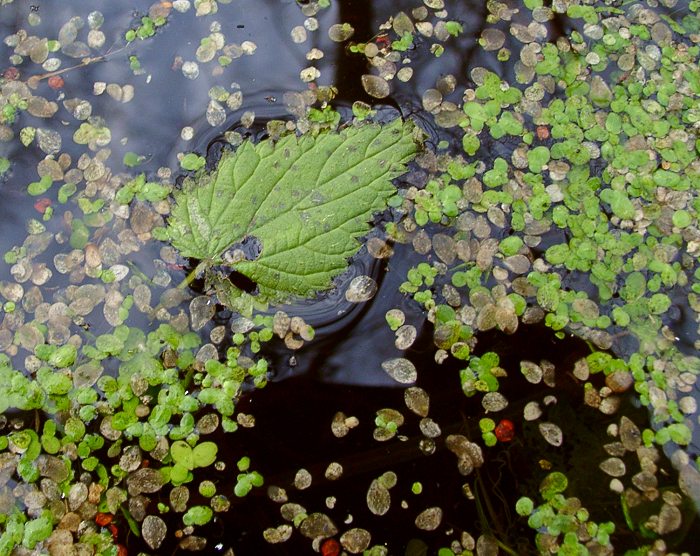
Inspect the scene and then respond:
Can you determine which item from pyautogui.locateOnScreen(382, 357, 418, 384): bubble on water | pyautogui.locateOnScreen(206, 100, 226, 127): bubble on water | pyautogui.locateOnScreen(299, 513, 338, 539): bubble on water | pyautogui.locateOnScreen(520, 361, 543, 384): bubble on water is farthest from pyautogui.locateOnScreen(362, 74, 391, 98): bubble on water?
pyautogui.locateOnScreen(299, 513, 338, 539): bubble on water

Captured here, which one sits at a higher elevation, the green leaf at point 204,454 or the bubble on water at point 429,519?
the green leaf at point 204,454

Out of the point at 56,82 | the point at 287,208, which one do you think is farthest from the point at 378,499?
the point at 56,82

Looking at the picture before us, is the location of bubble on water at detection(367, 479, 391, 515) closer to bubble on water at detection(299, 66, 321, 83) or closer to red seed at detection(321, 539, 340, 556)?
red seed at detection(321, 539, 340, 556)

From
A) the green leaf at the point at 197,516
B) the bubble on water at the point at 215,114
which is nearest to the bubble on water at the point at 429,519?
the green leaf at the point at 197,516

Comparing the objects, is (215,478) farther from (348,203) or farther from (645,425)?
(645,425)

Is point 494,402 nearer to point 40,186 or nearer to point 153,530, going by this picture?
point 153,530

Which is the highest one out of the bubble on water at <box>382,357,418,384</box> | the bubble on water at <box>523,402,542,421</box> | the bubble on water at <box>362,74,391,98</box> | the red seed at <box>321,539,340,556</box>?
the bubble on water at <box>362,74,391,98</box>

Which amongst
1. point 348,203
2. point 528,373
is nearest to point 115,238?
point 348,203

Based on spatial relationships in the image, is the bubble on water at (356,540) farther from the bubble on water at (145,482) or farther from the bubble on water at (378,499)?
the bubble on water at (145,482)
